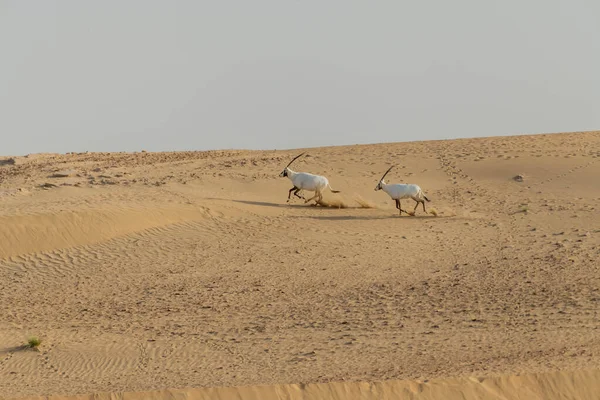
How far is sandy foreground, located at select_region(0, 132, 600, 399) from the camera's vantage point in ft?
37.8

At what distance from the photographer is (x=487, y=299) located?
14.8m

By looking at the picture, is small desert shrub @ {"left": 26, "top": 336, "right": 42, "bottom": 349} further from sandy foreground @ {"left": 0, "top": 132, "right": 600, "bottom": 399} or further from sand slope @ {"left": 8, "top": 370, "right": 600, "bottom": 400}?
sand slope @ {"left": 8, "top": 370, "right": 600, "bottom": 400}

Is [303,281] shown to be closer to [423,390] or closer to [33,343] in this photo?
[33,343]

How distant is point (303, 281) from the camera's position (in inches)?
651

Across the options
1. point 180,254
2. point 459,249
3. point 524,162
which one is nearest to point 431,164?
point 524,162

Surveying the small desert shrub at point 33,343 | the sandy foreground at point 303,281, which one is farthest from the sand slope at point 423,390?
the small desert shrub at point 33,343

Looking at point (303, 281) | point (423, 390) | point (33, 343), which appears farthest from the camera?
point (303, 281)

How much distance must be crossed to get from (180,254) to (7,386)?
743 centimetres

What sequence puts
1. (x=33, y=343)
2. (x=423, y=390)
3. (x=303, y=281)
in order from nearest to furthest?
1. (x=423, y=390)
2. (x=33, y=343)
3. (x=303, y=281)

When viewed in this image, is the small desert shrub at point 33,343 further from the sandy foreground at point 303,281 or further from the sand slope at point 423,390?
the sand slope at point 423,390

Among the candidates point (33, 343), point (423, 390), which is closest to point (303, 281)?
point (33, 343)

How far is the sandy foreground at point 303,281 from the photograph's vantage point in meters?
11.5

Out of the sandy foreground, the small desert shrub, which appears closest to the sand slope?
the sandy foreground

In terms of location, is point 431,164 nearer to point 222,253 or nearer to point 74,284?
point 222,253
